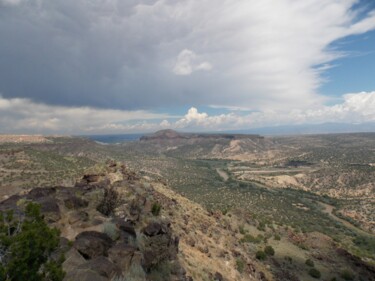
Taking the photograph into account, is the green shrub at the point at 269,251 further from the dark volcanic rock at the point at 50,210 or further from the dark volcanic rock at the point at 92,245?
the dark volcanic rock at the point at 92,245

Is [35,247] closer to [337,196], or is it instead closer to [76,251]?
[76,251]

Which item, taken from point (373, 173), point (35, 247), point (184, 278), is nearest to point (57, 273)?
point (35, 247)

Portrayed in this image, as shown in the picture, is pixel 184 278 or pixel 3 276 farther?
pixel 184 278

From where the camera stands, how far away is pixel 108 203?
27.7m

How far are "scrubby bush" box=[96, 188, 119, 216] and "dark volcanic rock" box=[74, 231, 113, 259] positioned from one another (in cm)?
857

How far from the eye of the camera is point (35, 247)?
11273mm

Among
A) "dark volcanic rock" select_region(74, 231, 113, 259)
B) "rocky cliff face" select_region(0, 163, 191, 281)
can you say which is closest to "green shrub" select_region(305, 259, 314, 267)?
"rocky cliff face" select_region(0, 163, 191, 281)

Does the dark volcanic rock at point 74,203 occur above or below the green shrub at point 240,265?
above

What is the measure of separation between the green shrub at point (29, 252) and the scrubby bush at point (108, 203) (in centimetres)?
1433

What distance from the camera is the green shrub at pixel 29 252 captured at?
→ 1046cm

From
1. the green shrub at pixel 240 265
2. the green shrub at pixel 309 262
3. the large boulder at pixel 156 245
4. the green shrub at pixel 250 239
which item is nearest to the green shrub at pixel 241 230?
the green shrub at pixel 250 239

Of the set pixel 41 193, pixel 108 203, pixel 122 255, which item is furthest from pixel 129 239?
pixel 41 193

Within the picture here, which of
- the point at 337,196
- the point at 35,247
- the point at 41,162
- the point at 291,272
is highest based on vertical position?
the point at 35,247

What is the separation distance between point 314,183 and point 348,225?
69511 millimetres
